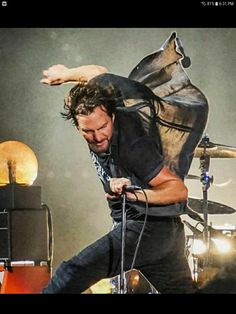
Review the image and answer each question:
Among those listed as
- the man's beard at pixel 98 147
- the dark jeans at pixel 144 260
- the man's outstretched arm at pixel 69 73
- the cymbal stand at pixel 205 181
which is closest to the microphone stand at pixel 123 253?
the dark jeans at pixel 144 260

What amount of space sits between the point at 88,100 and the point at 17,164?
353 mm

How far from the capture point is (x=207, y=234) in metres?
A: 2.08

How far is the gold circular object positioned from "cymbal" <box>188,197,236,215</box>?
1.90 feet

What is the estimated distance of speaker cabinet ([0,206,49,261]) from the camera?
212 centimetres

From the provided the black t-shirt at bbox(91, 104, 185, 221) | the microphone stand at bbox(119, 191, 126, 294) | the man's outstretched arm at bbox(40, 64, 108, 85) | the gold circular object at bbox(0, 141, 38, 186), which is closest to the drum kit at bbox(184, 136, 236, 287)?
the black t-shirt at bbox(91, 104, 185, 221)

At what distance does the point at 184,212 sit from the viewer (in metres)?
2.05

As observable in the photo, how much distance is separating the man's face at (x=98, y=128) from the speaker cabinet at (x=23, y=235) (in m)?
0.31

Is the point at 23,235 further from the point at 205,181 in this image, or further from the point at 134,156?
the point at 205,181

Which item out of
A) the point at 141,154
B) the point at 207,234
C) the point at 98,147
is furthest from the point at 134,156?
the point at 207,234

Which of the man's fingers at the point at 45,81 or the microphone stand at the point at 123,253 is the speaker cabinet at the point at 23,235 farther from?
the man's fingers at the point at 45,81

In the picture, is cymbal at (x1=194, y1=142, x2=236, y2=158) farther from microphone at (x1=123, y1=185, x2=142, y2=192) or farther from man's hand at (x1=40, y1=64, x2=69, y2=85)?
man's hand at (x1=40, y1=64, x2=69, y2=85)

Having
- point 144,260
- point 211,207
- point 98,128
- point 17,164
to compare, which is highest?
point 98,128
